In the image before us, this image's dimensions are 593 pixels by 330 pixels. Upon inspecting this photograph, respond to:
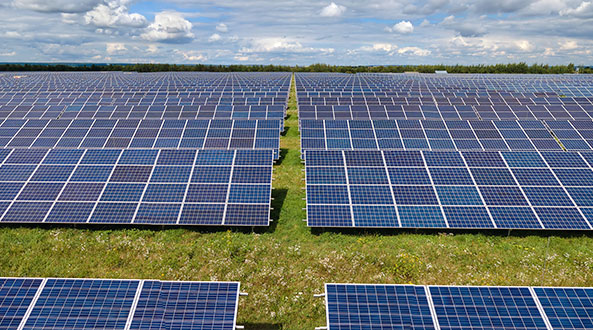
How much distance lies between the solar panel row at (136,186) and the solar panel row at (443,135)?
7955 mm

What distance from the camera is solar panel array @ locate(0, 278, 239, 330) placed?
773 cm

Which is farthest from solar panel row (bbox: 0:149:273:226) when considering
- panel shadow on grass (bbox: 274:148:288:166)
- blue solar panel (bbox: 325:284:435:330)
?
blue solar panel (bbox: 325:284:435:330)

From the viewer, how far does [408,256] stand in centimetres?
1298

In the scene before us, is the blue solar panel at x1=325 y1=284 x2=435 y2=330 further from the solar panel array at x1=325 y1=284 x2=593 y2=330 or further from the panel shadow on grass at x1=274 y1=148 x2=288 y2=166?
the panel shadow on grass at x1=274 y1=148 x2=288 y2=166

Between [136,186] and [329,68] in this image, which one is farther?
[329,68]

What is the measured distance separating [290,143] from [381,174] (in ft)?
43.1

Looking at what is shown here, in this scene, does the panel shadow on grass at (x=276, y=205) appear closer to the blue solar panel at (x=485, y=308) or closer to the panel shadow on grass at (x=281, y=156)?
the panel shadow on grass at (x=281, y=156)

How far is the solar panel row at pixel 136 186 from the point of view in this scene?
1447 cm

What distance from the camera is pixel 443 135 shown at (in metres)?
24.7

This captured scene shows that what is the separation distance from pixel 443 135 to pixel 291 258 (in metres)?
17.2

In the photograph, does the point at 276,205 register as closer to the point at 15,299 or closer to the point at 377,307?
the point at 377,307

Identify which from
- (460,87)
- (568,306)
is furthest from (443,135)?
(460,87)

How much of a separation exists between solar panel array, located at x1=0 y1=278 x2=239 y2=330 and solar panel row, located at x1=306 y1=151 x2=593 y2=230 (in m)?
6.80

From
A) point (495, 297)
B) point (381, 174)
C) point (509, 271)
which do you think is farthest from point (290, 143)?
point (495, 297)
